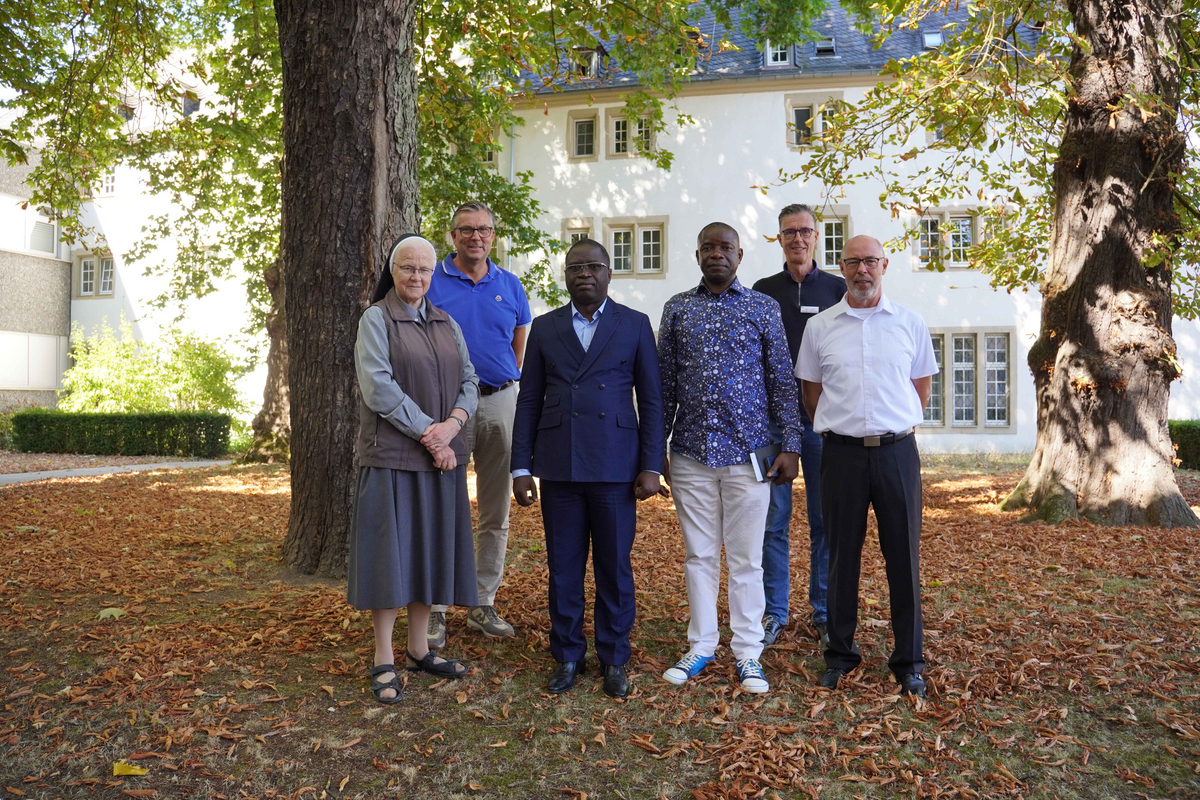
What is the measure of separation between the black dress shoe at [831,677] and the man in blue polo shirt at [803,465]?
19.0 inches

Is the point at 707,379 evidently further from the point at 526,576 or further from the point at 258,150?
the point at 258,150

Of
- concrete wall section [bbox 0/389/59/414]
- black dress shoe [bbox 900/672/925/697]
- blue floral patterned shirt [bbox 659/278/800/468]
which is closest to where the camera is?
black dress shoe [bbox 900/672/925/697]

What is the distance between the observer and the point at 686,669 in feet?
14.1

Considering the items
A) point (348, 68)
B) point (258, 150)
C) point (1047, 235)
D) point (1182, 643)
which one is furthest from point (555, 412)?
point (258, 150)

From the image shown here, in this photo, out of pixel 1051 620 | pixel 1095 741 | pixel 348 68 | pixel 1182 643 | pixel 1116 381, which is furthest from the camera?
pixel 1116 381

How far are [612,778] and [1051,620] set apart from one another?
309 cm

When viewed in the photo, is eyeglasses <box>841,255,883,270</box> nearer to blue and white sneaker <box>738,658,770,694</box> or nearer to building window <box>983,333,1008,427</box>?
blue and white sneaker <box>738,658,770,694</box>

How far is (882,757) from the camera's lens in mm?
3559

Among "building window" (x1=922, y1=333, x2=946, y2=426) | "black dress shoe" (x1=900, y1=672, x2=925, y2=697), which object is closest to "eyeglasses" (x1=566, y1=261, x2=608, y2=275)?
"black dress shoe" (x1=900, y1=672, x2=925, y2=697)

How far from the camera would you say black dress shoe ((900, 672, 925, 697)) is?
162 inches

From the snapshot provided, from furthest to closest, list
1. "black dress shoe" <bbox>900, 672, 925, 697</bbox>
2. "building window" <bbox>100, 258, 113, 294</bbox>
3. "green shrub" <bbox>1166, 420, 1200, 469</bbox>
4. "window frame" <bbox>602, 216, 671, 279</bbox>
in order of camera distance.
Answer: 1. "building window" <bbox>100, 258, 113, 294</bbox>
2. "window frame" <bbox>602, 216, 671, 279</bbox>
3. "green shrub" <bbox>1166, 420, 1200, 469</bbox>
4. "black dress shoe" <bbox>900, 672, 925, 697</bbox>

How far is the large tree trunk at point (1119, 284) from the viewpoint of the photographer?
340 inches

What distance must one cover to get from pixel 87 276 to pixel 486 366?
90.9 feet

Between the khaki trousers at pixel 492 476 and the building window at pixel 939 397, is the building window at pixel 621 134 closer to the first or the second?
the building window at pixel 939 397
